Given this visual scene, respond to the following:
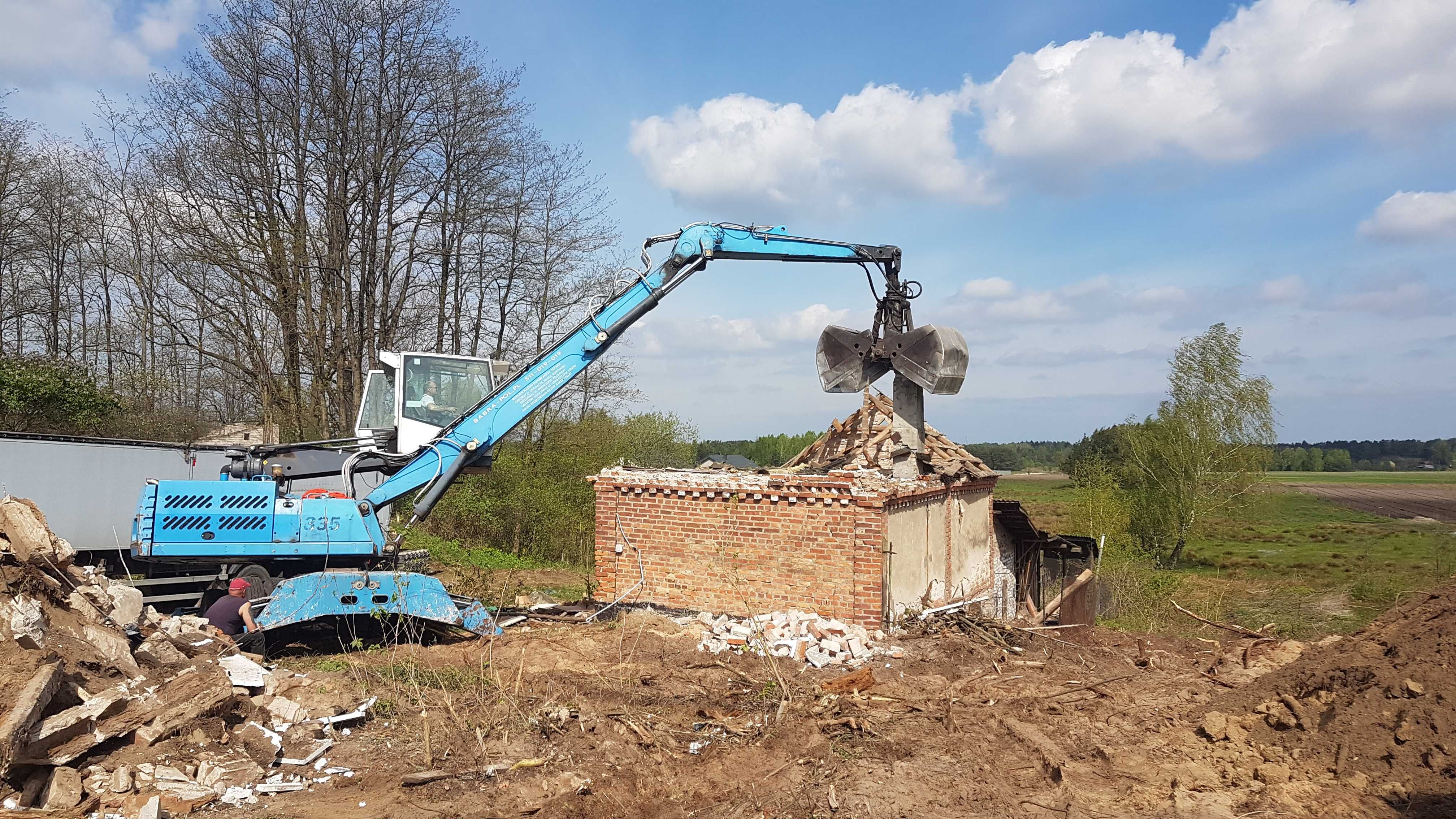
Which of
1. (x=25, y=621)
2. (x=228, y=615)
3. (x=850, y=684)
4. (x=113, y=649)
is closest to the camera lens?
(x=25, y=621)

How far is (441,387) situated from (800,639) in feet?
18.3

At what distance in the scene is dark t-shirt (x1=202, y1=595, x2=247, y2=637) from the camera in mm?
9617

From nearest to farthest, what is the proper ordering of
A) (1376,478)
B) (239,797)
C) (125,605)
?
(239,797)
(125,605)
(1376,478)

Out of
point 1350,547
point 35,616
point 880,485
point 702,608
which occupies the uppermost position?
point 880,485

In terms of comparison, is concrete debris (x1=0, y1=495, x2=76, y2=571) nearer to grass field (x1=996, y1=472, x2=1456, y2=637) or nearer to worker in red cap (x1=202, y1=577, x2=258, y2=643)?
worker in red cap (x1=202, y1=577, x2=258, y2=643)

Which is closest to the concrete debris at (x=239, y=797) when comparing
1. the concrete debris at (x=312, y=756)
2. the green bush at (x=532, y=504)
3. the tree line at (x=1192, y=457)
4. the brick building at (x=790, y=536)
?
the concrete debris at (x=312, y=756)

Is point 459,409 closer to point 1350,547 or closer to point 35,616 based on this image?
point 35,616

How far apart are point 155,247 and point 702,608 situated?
2165cm

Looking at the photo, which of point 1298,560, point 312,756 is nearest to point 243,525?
point 312,756

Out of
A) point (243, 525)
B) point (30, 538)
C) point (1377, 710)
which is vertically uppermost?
point (30, 538)

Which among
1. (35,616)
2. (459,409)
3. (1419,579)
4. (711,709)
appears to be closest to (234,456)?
(459,409)

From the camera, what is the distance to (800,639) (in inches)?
417

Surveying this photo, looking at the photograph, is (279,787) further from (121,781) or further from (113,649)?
(113,649)

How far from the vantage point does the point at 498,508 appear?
23.2 meters
